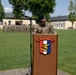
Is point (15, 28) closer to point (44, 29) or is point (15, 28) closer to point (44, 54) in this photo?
point (44, 29)

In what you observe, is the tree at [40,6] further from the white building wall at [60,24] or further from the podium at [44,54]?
the white building wall at [60,24]

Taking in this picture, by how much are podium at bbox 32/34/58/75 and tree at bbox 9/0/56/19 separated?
118ft

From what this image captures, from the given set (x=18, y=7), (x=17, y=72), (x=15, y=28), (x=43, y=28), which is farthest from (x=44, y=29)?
(x=18, y=7)

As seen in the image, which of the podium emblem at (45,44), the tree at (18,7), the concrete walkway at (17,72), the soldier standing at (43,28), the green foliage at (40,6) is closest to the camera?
the podium emblem at (45,44)

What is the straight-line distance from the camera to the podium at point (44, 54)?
6.32 m

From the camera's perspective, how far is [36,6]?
4338 centimetres

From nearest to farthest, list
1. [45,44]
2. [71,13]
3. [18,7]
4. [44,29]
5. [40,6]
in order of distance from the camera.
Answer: [45,44] → [44,29] → [40,6] → [18,7] → [71,13]

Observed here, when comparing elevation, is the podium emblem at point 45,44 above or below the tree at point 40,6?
below

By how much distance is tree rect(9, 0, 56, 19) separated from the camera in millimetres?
42875

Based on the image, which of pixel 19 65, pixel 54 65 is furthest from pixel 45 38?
pixel 19 65

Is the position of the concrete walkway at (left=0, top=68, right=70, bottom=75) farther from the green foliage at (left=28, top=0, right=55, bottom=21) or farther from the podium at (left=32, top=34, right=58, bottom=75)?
the green foliage at (left=28, top=0, right=55, bottom=21)

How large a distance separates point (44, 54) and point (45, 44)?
0.27 metres

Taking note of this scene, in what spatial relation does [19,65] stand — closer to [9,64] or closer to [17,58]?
[9,64]

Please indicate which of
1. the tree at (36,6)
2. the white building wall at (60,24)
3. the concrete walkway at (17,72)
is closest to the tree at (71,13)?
the white building wall at (60,24)
